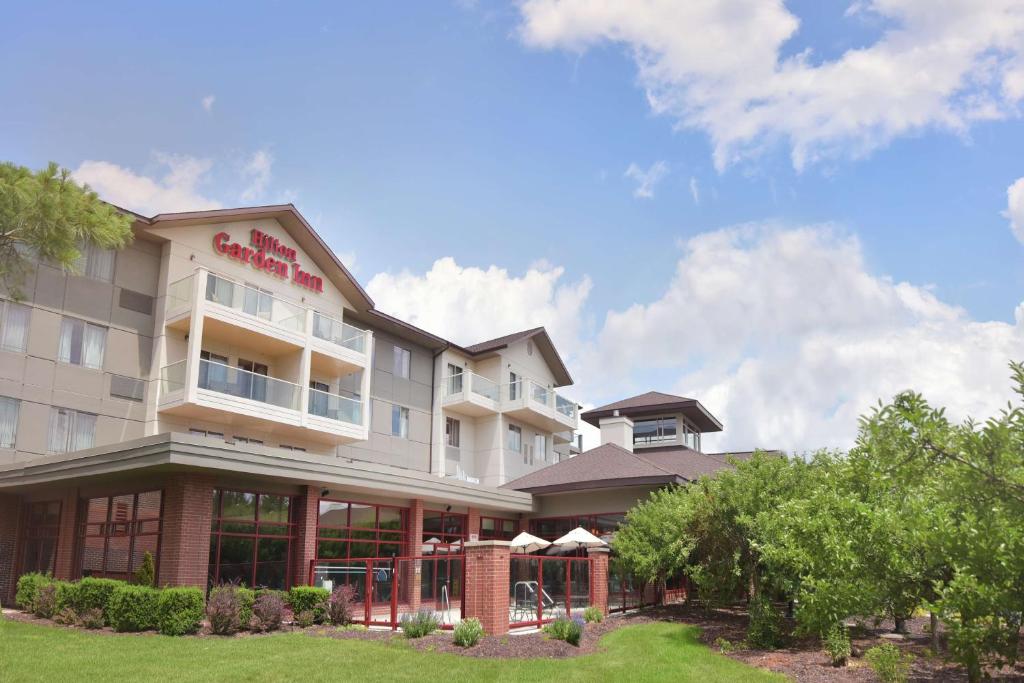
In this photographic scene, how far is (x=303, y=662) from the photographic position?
510 inches

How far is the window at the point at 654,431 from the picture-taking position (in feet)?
120

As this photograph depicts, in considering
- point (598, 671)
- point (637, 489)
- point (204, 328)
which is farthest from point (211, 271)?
point (598, 671)

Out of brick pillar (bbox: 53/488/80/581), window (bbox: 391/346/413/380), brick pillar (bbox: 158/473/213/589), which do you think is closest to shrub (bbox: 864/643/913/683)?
brick pillar (bbox: 158/473/213/589)

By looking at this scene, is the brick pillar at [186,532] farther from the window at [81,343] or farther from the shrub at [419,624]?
the window at [81,343]

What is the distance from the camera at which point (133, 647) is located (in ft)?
46.4

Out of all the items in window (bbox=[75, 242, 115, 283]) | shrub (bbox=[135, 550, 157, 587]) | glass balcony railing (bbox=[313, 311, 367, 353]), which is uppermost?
window (bbox=[75, 242, 115, 283])

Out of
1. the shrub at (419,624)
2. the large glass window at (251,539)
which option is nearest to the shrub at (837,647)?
the shrub at (419,624)

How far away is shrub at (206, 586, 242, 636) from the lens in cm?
1586

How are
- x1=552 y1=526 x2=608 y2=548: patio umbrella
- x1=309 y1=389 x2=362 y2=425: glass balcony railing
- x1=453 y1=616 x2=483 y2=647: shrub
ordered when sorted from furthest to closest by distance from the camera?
x1=309 y1=389 x2=362 y2=425: glass balcony railing < x1=552 y1=526 x2=608 y2=548: patio umbrella < x1=453 y1=616 x2=483 y2=647: shrub

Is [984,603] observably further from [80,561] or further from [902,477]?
[80,561]

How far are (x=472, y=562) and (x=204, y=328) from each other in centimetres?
1290

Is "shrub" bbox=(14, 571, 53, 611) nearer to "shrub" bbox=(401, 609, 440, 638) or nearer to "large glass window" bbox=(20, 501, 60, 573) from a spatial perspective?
"large glass window" bbox=(20, 501, 60, 573)

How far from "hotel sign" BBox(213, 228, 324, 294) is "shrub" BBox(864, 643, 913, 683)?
68.6 feet

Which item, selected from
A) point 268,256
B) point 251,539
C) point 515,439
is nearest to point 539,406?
point 515,439
